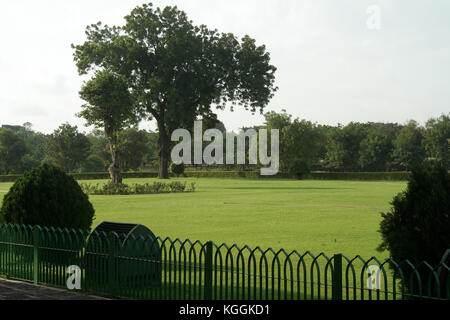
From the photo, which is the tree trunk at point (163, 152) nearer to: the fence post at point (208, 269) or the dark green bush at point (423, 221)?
the fence post at point (208, 269)

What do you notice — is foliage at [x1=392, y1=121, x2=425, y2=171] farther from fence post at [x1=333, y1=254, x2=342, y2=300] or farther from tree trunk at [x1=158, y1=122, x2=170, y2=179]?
fence post at [x1=333, y1=254, x2=342, y2=300]

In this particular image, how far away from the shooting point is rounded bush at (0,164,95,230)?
31.6 feet

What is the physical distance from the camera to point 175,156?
82.1m

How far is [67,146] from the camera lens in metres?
90.2

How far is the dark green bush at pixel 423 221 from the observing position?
6.14 meters

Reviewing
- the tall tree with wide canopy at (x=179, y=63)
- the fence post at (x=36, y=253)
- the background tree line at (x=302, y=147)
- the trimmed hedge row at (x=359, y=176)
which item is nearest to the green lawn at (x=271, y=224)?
the fence post at (x=36, y=253)

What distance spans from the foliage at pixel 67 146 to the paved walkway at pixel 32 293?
8460cm

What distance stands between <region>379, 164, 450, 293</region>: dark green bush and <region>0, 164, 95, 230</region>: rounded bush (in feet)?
19.3

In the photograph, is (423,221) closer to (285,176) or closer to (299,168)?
(299,168)

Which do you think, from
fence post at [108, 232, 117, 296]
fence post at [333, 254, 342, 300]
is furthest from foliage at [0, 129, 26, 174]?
fence post at [333, 254, 342, 300]

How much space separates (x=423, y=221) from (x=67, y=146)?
8904 centimetres
